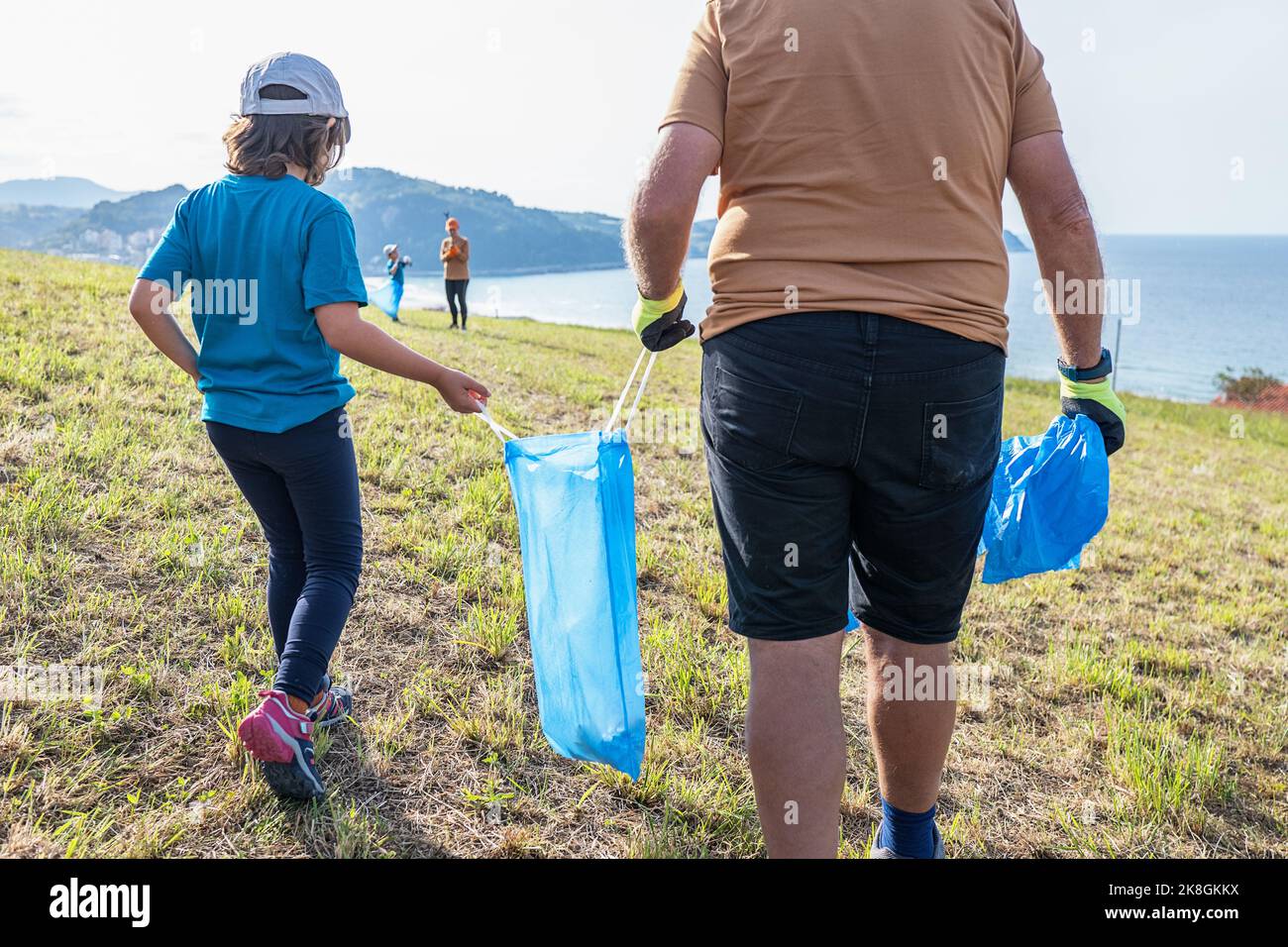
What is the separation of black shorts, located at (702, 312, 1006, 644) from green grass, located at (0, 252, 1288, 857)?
86 centimetres

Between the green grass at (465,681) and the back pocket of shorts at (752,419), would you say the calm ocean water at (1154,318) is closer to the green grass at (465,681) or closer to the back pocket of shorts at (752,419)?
the back pocket of shorts at (752,419)

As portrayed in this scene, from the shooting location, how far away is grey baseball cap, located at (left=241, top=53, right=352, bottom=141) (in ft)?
6.26

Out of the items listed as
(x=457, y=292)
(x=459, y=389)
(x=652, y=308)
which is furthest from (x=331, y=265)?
(x=457, y=292)

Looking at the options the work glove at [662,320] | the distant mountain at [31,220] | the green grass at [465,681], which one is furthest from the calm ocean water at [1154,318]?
the distant mountain at [31,220]

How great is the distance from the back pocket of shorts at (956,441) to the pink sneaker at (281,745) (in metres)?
1.48

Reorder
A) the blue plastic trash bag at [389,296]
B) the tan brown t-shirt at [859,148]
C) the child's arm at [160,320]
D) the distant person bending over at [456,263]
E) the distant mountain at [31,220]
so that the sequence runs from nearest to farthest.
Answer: the tan brown t-shirt at [859,148]
the child's arm at [160,320]
the distant person bending over at [456,263]
the blue plastic trash bag at [389,296]
the distant mountain at [31,220]

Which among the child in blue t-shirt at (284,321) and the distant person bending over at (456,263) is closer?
the child in blue t-shirt at (284,321)

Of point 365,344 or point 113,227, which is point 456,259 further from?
point 113,227

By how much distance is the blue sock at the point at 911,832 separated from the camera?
1.83 meters

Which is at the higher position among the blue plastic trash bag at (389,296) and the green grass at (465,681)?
the blue plastic trash bag at (389,296)

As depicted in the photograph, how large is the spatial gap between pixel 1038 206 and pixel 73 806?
7.83ft
